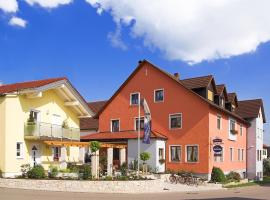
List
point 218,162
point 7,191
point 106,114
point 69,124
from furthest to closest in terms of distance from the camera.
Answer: point 106,114 → point 218,162 → point 69,124 → point 7,191

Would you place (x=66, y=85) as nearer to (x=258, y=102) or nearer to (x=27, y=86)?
(x=27, y=86)

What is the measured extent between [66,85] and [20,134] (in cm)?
605

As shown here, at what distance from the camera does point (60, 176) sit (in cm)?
2773

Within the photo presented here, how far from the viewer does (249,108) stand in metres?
53.1

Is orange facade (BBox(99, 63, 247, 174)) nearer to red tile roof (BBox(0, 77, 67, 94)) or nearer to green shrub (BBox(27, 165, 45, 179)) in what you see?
red tile roof (BBox(0, 77, 67, 94))

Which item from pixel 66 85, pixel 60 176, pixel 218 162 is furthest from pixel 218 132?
pixel 60 176

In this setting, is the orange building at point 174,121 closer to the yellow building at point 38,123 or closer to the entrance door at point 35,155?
A: the yellow building at point 38,123

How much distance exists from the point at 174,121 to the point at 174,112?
0.85 m

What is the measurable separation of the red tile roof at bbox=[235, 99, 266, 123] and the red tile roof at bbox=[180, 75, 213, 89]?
40.8 ft

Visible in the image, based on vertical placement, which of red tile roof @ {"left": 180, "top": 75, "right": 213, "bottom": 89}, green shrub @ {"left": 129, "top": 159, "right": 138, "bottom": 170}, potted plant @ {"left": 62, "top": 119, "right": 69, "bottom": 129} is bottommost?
green shrub @ {"left": 129, "top": 159, "right": 138, "bottom": 170}

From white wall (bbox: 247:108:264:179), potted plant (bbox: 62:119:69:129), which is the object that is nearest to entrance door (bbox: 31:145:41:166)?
potted plant (bbox: 62:119:69:129)

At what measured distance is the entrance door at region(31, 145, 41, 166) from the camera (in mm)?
32688

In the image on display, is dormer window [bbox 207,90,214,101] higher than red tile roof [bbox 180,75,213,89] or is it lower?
lower

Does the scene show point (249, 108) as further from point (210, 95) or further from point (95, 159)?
point (95, 159)
